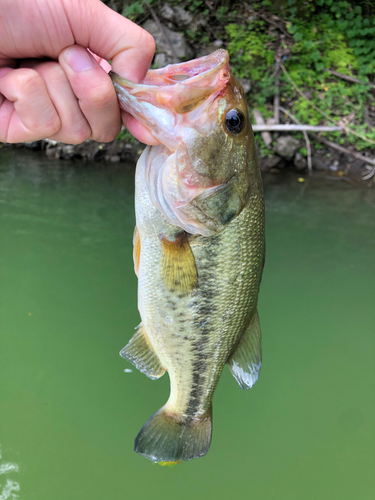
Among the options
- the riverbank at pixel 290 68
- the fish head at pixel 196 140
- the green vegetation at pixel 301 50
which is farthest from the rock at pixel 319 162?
the fish head at pixel 196 140

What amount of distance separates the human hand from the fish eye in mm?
216

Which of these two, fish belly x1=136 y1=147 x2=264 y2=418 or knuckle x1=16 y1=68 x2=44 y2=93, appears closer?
knuckle x1=16 y1=68 x2=44 y2=93

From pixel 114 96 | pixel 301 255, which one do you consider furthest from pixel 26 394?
pixel 301 255

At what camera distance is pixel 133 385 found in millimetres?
3111

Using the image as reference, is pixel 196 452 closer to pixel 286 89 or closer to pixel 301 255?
pixel 301 255

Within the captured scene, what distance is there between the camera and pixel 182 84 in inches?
36.9

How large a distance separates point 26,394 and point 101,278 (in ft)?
4.18

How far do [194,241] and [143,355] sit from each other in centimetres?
55

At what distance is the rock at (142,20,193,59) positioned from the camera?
18.1ft

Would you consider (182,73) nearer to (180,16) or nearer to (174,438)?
(174,438)

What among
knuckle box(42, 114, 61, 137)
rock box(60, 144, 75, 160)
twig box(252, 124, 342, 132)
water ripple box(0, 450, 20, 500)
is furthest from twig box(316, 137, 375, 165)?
water ripple box(0, 450, 20, 500)

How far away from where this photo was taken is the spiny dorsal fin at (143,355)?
147cm

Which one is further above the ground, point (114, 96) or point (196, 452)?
point (114, 96)

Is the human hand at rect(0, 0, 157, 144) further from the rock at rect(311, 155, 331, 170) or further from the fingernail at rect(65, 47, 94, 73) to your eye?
the rock at rect(311, 155, 331, 170)
